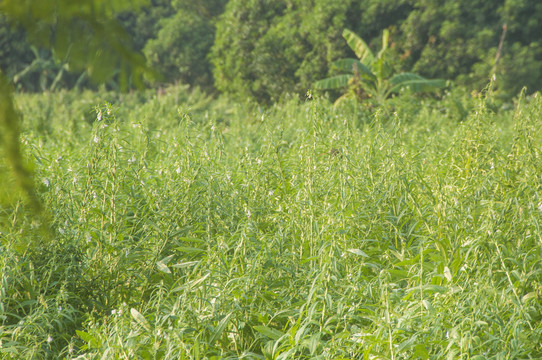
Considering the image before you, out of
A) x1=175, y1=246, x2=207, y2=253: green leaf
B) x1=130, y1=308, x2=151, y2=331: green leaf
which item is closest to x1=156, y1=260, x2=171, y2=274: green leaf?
x1=175, y1=246, x2=207, y2=253: green leaf

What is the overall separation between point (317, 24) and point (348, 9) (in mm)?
1219

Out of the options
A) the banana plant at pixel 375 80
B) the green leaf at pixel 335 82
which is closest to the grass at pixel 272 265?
the banana plant at pixel 375 80

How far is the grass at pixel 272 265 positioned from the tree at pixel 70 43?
721mm

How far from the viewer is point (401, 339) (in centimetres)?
230

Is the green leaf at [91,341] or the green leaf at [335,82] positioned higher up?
the green leaf at [91,341]

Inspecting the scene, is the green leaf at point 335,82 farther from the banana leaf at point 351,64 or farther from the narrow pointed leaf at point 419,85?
the narrow pointed leaf at point 419,85

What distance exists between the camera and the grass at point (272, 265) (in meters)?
2.28

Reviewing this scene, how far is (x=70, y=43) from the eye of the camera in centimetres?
111

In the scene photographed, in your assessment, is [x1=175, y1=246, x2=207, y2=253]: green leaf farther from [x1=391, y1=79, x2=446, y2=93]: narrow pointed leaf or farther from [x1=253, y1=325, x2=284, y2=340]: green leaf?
[x1=391, y1=79, x2=446, y2=93]: narrow pointed leaf

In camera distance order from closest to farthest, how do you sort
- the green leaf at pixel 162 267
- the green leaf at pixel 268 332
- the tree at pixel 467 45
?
the green leaf at pixel 268 332 → the green leaf at pixel 162 267 → the tree at pixel 467 45

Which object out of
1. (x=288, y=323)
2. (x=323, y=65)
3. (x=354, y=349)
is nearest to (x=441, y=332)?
(x=354, y=349)

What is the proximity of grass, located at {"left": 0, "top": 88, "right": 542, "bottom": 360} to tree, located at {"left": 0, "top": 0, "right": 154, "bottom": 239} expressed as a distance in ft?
2.37

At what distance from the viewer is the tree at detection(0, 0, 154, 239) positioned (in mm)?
1021

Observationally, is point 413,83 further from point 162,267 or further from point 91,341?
point 91,341
